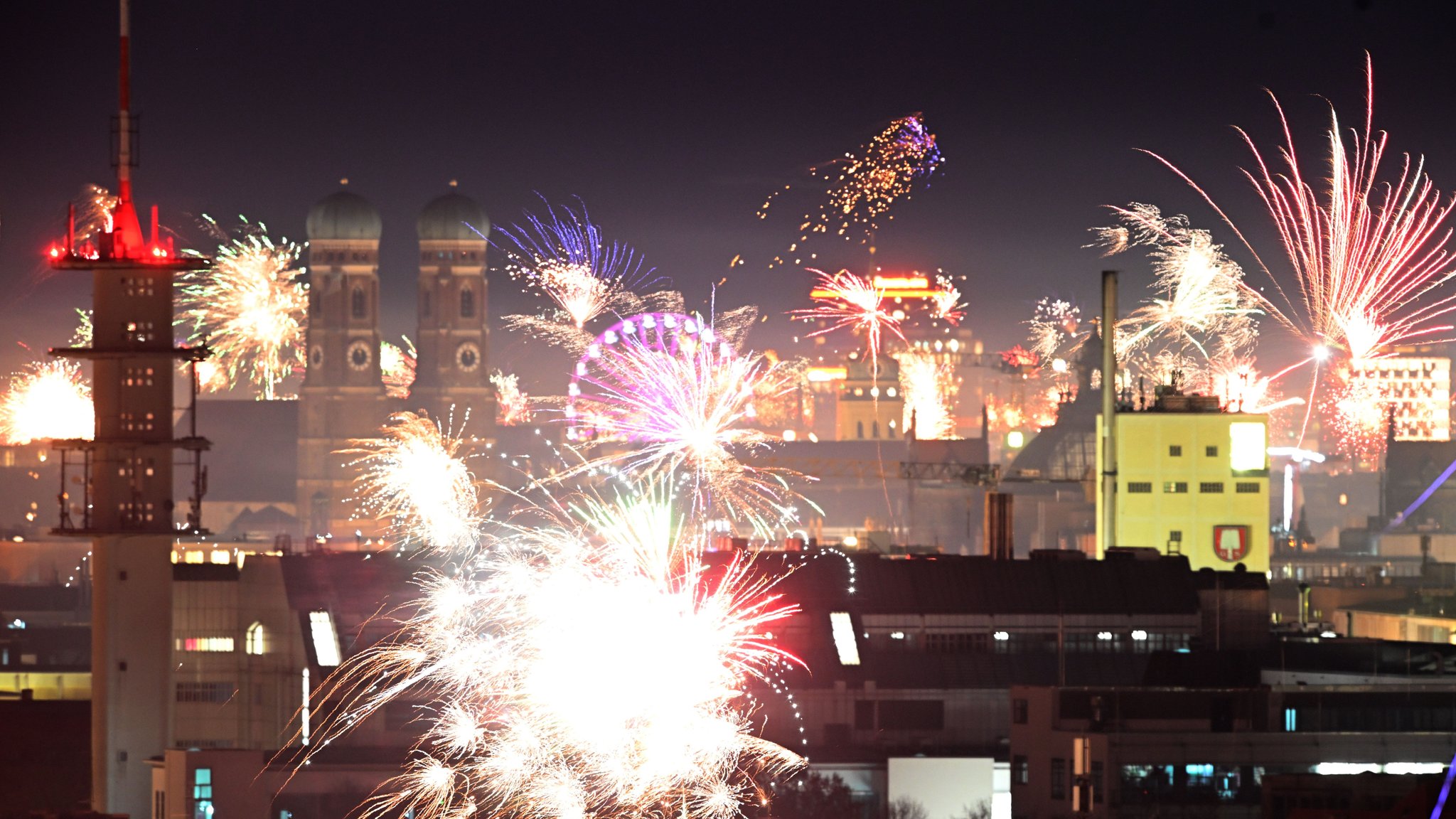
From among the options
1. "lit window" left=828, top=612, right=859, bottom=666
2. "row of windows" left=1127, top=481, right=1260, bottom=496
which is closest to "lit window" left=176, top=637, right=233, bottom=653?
"lit window" left=828, top=612, right=859, bottom=666

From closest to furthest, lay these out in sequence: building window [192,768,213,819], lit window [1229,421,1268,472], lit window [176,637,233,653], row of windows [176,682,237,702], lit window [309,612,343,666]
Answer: building window [192,768,213,819], lit window [309,612,343,666], row of windows [176,682,237,702], lit window [176,637,233,653], lit window [1229,421,1268,472]

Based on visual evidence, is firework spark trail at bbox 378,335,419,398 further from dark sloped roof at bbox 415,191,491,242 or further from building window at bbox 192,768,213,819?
building window at bbox 192,768,213,819

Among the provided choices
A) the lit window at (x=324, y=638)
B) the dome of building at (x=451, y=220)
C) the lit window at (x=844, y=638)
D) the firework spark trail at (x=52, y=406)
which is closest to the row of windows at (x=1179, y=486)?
the lit window at (x=844, y=638)

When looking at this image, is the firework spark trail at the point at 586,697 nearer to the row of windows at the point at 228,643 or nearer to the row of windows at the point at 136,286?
the row of windows at the point at 228,643

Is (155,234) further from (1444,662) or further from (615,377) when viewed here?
(1444,662)

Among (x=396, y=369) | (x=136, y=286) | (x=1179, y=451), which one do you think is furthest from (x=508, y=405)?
(x=136, y=286)
